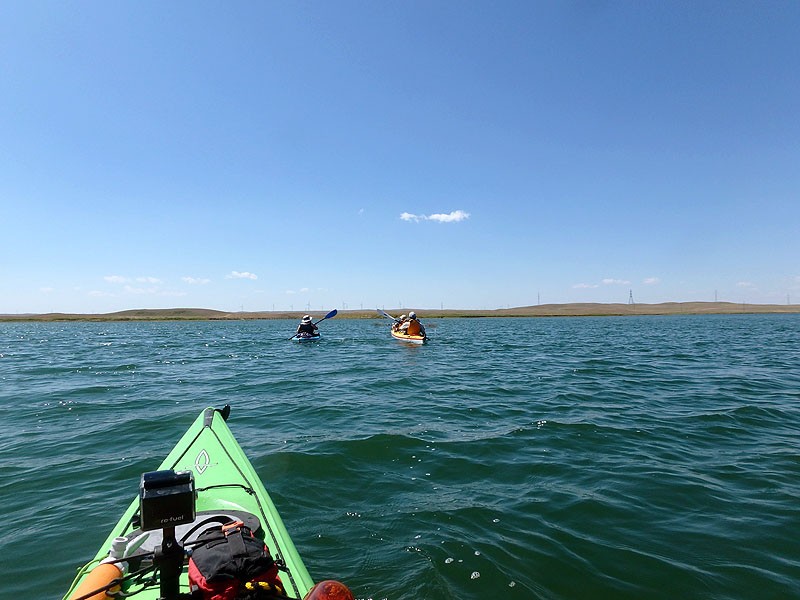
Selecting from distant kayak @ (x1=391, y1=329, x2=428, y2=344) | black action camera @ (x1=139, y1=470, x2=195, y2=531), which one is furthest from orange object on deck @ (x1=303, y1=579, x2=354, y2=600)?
distant kayak @ (x1=391, y1=329, x2=428, y2=344)

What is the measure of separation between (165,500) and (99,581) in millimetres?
1506

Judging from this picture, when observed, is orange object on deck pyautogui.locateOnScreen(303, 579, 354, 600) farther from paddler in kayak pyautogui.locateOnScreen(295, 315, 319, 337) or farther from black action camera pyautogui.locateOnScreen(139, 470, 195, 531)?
paddler in kayak pyautogui.locateOnScreen(295, 315, 319, 337)

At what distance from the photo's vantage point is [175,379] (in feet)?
56.6

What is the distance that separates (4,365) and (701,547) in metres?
30.2

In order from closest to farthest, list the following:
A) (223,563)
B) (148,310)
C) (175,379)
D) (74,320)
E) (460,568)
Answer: (223,563) < (460,568) < (175,379) < (74,320) < (148,310)

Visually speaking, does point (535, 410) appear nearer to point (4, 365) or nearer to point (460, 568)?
point (460, 568)

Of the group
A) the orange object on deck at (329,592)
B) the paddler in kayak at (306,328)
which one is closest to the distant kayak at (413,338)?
the paddler in kayak at (306,328)

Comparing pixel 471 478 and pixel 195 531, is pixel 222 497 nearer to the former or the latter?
pixel 195 531

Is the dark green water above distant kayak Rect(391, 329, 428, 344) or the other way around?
the other way around

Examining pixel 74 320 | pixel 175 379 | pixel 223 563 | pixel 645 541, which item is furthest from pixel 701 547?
pixel 74 320

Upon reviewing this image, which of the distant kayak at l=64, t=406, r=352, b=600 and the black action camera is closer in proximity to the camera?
the black action camera

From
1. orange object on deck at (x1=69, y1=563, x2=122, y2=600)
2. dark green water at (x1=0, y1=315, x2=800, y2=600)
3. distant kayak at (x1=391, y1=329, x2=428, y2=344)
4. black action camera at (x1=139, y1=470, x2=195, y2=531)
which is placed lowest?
dark green water at (x1=0, y1=315, x2=800, y2=600)

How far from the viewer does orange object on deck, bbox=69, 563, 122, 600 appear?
10.5ft

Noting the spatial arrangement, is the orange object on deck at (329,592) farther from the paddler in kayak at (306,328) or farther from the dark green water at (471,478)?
the paddler in kayak at (306,328)
